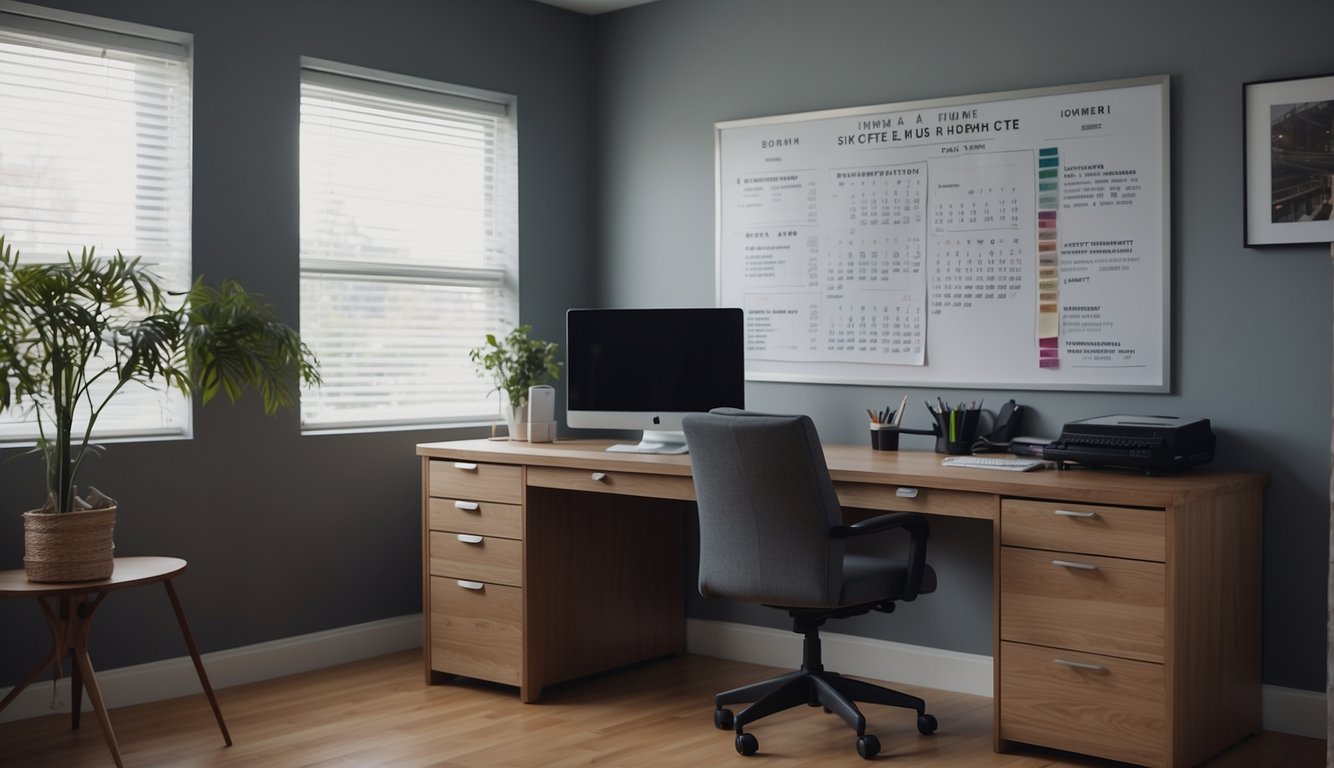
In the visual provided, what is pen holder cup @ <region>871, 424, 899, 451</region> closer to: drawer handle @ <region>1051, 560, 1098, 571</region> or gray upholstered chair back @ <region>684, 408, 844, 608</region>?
gray upholstered chair back @ <region>684, 408, 844, 608</region>

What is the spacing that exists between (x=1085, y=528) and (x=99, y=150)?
295 centimetres

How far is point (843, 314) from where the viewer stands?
13.8 ft

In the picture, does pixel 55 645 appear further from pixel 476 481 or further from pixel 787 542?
pixel 787 542

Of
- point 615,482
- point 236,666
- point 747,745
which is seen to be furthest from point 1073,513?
point 236,666

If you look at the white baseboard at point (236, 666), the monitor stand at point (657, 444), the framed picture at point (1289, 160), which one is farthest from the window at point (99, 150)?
the framed picture at point (1289, 160)

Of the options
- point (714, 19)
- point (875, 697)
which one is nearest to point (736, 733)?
point (875, 697)

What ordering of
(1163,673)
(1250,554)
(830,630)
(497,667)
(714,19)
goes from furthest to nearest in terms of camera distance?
(714,19) < (830,630) < (497,667) < (1250,554) < (1163,673)

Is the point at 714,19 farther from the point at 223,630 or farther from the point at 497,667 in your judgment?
the point at 223,630

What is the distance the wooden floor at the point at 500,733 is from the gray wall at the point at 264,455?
0.27 m

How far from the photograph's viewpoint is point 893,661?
13.4ft

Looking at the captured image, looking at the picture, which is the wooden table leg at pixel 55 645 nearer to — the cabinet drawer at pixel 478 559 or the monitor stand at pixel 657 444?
the cabinet drawer at pixel 478 559

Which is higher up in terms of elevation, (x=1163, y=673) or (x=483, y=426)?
(x=483, y=426)

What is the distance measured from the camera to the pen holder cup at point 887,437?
12.8 feet

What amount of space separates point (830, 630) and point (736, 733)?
0.96 m
